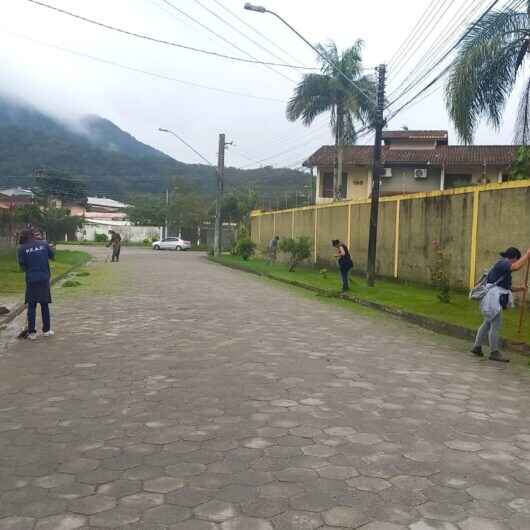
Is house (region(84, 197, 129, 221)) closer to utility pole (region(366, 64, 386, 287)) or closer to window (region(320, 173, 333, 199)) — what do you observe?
window (region(320, 173, 333, 199))

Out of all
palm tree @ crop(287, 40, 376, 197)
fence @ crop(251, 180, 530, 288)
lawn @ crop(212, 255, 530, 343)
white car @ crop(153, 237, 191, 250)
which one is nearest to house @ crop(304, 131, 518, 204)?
palm tree @ crop(287, 40, 376, 197)

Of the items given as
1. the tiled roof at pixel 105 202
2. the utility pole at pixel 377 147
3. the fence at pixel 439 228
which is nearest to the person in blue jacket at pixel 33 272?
the fence at pixel 439 228

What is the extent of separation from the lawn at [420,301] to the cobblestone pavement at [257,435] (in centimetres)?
189

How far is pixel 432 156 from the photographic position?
38.3 metres

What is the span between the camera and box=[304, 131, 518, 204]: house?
1460 inches

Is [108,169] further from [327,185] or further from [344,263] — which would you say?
[344,263]

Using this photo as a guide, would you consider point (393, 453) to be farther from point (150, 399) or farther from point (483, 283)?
point (483, 283)

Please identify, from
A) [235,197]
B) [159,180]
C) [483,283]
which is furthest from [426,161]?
[159,180]

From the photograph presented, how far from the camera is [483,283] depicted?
7996 millimetres

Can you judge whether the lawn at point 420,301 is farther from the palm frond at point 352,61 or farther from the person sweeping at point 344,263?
the palm frond at point 352,61

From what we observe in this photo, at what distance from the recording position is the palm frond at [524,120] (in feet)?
44.8

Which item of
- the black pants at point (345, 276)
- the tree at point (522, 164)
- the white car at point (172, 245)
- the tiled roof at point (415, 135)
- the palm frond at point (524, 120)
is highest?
the tiled roof at point (415, 135)

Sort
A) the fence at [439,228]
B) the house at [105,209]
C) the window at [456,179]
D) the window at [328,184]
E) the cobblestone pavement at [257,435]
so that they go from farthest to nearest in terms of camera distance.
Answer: the house at [105,209], the window at [328,184], the window at [456,179], the fence at [439,228], the cobblestone pavement at [257,435]

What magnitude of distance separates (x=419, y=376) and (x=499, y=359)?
5.78 ft
